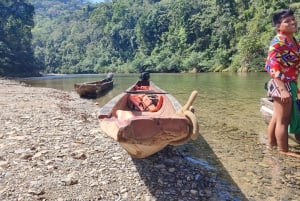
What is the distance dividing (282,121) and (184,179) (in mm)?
2346

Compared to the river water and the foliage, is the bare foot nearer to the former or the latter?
the river water

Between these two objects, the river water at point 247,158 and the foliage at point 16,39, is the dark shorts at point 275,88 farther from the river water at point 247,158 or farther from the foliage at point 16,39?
the foliage at point 16,39

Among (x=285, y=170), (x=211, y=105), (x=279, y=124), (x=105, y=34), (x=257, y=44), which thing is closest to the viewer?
(x=285, y=170)

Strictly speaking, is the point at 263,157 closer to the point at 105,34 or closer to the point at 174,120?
the point at 174,120

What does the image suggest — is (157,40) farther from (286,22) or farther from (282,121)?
(282,121)

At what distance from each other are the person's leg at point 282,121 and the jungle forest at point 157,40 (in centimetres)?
3863

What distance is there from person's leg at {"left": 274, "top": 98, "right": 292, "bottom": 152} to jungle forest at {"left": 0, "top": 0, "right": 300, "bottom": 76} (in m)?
38.6

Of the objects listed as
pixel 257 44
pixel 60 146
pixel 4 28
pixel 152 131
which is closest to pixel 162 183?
pixel 152 131

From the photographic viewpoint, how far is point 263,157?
20.6 feet

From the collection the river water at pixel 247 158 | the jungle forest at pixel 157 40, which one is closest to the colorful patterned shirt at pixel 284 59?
the river water at pixel 247 158

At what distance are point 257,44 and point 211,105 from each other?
1489 inches

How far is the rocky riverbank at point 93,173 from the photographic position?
173 inches

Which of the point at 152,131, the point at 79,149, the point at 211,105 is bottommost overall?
the point at 211,105

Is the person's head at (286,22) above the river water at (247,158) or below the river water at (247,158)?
above
